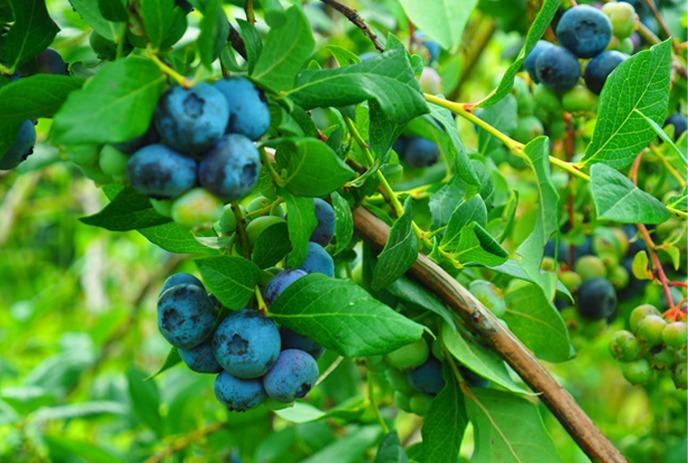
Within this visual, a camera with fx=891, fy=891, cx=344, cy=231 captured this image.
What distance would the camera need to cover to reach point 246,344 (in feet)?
2.28

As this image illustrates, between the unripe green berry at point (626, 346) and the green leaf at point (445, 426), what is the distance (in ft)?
0.91

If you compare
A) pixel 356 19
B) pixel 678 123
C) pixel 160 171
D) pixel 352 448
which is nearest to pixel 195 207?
pixel 160 171

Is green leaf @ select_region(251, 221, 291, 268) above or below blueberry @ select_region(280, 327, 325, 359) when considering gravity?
above

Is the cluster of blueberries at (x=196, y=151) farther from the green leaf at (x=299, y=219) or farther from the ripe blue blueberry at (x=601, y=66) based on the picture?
the ripe blue blueberry at (x=601, y=66)

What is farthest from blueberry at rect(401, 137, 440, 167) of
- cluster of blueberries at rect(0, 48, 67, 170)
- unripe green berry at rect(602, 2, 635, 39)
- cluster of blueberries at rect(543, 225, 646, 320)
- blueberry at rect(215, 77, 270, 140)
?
blueberry at rect(215, 77, 270, 140)

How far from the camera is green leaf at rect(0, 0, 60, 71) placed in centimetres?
74

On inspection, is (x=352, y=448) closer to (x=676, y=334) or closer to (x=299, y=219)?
(x=676, y=334)

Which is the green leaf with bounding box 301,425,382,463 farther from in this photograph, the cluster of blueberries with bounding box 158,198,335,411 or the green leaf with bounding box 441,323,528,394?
the cluster of blueberries with bounding box 158,198,335,411

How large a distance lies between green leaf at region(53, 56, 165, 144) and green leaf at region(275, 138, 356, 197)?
0.11 meters

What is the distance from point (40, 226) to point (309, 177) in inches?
118

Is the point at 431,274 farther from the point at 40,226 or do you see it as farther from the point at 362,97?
the point at 40,226

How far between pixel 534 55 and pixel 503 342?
1.54ft

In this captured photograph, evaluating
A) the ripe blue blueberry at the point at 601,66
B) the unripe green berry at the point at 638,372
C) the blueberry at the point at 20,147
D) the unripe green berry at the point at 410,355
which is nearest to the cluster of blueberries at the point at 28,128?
the blueberry at the point at 20,147

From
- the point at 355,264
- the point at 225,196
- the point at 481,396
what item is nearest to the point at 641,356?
the point at 481,396
